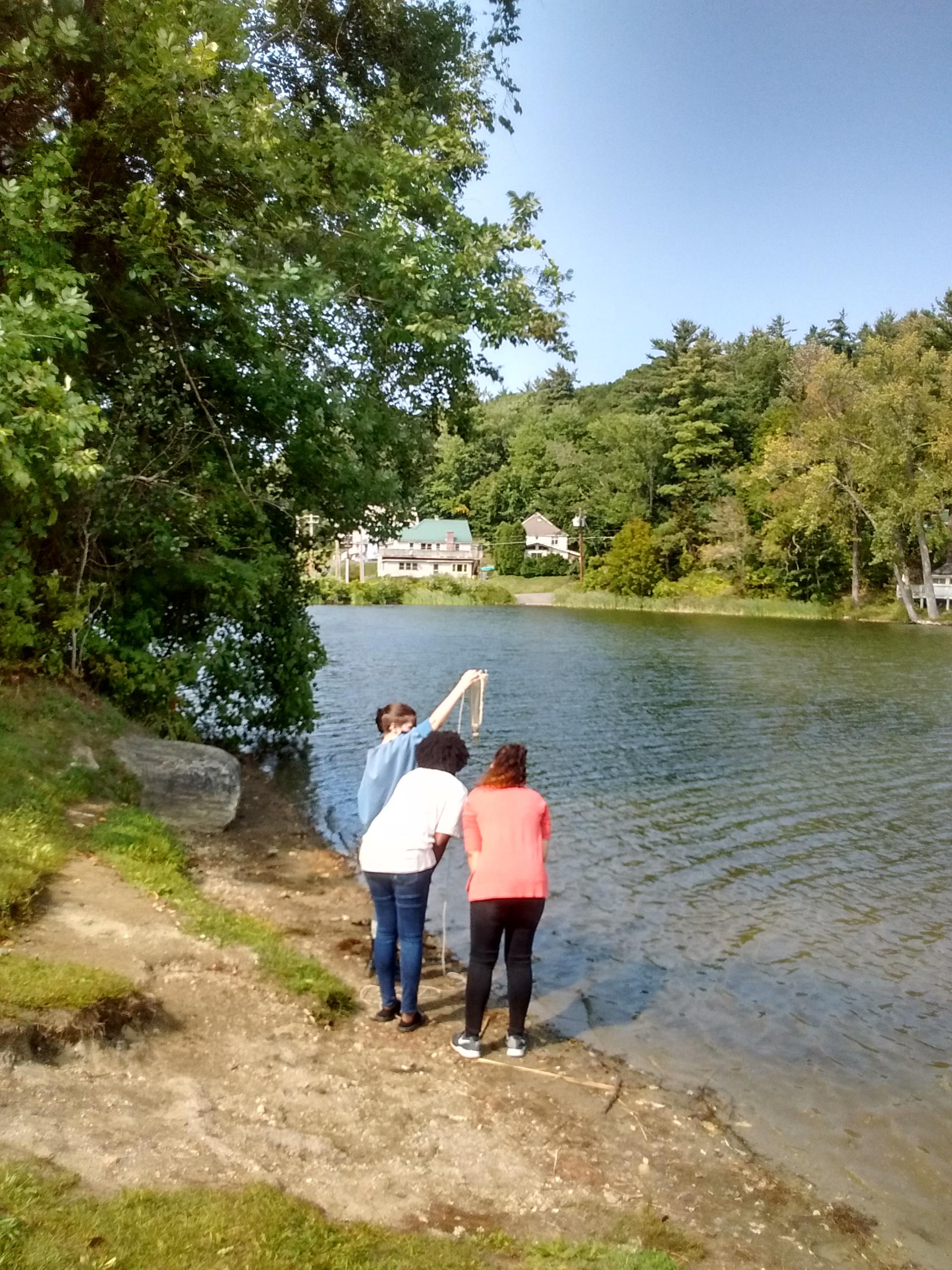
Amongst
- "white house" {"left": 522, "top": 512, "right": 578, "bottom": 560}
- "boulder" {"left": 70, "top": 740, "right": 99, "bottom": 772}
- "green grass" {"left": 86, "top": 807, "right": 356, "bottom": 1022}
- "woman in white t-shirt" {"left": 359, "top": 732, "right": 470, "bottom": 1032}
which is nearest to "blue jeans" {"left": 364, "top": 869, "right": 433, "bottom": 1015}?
"woman in white t-shirt" {"left": 359, "top": 732, "right": 470, "bottom": 1032}

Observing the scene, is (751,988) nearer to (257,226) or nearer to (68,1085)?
(68,1085)

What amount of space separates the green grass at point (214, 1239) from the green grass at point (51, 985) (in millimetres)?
1702

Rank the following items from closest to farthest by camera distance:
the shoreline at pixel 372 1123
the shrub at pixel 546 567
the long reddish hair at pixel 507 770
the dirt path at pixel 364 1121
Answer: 1. the shoreline at pixel 372 1123
2. the dirt path at pixel 364 1121
3. the long reddish hair at pixel 507 770
4. the shrub at pixel 546 567

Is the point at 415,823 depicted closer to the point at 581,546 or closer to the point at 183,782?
the point at 183,782

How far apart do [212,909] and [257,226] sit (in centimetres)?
844

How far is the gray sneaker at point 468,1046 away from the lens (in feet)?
22.9

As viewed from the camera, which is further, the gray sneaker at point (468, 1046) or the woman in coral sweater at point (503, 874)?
the gray sneaker at point (468, 1046)

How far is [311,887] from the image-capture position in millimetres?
10773

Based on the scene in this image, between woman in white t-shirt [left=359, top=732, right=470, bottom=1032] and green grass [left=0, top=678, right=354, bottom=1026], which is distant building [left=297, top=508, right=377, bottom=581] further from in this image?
woman in white t-shirt [left=359, top=732, right=470, bottom=1032]

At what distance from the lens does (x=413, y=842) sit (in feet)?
22.5

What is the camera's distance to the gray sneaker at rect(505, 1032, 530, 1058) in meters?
7.16

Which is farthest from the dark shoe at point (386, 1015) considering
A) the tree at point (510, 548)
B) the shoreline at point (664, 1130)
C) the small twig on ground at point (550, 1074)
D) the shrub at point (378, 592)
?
the tree at point (510, 548)

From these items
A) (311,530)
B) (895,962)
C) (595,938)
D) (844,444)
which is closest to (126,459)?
(311,530)

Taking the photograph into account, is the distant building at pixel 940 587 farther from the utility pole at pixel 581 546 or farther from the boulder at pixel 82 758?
the boulder at pixel 82 758
